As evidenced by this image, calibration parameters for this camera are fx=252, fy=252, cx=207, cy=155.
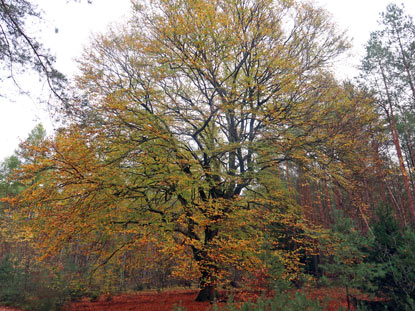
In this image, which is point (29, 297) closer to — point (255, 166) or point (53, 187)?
point (53, 187)

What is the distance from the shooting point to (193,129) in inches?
395

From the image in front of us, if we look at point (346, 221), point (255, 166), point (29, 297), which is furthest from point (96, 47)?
point (29, 297)

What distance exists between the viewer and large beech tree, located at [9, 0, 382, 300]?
7.23 meters

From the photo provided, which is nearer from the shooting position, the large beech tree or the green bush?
the green bush

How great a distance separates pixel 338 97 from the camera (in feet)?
27.2

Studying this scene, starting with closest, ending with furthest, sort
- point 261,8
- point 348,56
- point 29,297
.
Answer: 1. point 261,8
2. point 348,56
3. point 29,297

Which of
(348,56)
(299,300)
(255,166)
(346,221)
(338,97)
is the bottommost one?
(299,300)

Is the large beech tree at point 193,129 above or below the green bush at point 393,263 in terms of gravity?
above

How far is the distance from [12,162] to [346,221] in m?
24.8

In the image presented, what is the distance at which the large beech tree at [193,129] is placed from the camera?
7234 mm

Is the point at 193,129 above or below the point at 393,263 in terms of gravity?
above

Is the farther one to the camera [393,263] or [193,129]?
[193,129]

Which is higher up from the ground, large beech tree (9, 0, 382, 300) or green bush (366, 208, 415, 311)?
large beech tree (9, 0, 382, 300)

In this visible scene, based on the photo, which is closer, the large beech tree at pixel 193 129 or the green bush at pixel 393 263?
the green bush at pixel 393 263
